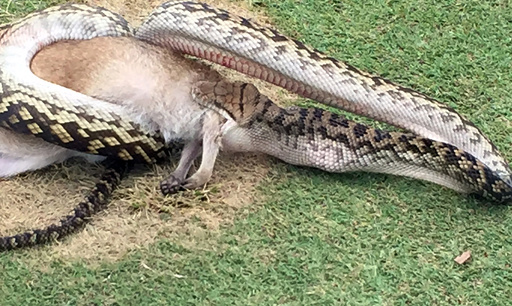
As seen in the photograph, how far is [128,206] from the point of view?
10.6 ft

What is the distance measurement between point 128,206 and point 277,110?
0.78 meters

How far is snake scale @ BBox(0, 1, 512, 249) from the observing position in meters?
3.24

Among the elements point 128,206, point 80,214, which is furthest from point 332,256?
point 80,214

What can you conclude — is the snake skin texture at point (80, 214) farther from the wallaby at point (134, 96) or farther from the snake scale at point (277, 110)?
the wallaby at point (134, 96)

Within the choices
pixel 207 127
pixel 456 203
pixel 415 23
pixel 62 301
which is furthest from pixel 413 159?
pixel 62 301

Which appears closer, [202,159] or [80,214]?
[80,214]

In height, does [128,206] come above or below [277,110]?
below

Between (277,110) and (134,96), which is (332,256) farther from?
(134,96)

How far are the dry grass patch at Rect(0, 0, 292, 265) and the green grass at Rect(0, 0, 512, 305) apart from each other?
0.07 meters

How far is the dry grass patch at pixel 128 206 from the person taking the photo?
3.05 meters

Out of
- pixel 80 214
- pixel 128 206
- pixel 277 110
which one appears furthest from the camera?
pixel 277 110

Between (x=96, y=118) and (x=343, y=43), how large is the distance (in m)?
1.52

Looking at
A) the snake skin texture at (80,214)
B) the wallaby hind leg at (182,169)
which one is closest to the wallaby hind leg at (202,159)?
the wallaby hind leg at (182,169)

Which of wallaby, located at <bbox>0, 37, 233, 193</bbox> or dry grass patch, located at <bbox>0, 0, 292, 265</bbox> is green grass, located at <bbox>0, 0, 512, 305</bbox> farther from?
wallaby, located at <bbox>0, 37, 233, 193</bbox>
